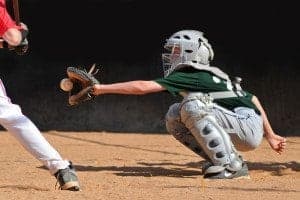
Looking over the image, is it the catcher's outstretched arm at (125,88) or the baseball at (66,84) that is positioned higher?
the baseball at (66,84)

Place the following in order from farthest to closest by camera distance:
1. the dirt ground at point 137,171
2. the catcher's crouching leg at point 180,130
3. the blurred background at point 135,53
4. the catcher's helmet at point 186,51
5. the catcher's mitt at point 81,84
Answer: the blurred background at point 135,53 → the catcher's crouching leg at point 180,130 → the catcher's helmet at point 186,51 → the catcher's mitt at point 81,84 → the dirt ground at point 137,171

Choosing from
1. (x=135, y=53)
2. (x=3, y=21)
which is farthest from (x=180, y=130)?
(x=135, y=53)

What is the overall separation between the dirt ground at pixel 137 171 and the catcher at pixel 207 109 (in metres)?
0.22

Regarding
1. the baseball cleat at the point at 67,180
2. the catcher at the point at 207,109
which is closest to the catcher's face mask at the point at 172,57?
the catcher at the point at 207,109

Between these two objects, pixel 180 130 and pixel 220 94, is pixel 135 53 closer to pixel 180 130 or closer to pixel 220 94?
pixel 180 130

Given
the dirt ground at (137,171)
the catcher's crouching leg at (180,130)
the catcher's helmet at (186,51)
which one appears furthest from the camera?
the catcher's crouching leg at (180,130)

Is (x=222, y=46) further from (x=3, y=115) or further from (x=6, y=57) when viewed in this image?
(x=3, y=115)

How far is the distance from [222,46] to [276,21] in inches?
27.2

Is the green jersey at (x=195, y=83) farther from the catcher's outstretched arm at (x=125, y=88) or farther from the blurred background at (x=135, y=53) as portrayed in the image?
the blurred background at (x=135, y=53)

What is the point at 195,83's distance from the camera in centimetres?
545

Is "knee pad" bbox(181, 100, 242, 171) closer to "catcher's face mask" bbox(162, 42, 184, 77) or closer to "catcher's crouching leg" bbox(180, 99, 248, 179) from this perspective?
"catcher's crouching leg" bbox(180, 99, 248, 179)

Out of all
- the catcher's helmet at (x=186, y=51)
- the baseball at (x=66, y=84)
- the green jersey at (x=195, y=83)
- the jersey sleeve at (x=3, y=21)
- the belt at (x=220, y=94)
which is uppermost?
the jersey sleeve at (x=3, y=21)

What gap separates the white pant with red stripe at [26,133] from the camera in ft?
14.9

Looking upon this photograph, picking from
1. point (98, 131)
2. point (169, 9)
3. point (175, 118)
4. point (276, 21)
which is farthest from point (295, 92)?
point (175, 118)
